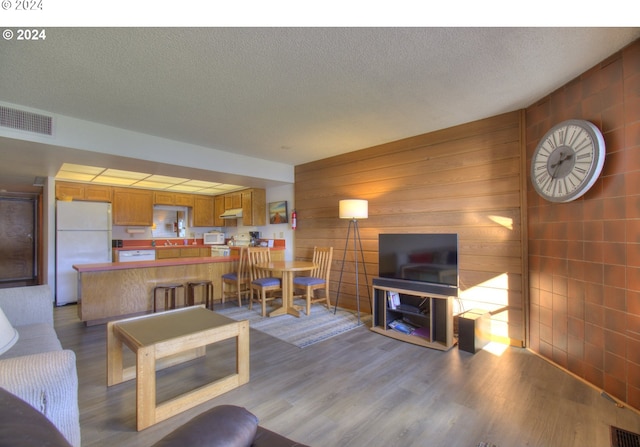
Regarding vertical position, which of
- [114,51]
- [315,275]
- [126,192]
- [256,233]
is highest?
[114,51]

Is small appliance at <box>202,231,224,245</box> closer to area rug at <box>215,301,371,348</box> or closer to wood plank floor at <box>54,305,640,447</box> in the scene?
area rug at <box>215,301,371,348</box>

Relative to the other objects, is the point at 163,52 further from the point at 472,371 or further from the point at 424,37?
the point at 472,371

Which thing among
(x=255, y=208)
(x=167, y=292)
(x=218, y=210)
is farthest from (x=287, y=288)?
(x=218, y=210)

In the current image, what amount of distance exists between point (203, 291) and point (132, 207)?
2839 millimetres

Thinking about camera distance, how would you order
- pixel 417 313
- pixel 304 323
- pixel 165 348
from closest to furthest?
pixel 165 348, pixel 417 313, pixel 304 323

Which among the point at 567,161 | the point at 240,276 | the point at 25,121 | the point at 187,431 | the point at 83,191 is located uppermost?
the point at 25,121

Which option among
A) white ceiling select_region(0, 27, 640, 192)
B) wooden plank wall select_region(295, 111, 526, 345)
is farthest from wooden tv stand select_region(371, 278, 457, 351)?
white ceiling select_region(0, 27, 640, 192)

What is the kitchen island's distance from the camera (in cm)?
354

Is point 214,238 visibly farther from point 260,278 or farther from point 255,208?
point 260,278

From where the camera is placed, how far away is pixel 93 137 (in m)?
A: 3.06

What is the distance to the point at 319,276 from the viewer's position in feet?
14.9

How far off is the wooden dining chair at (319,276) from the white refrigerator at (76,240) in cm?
335
